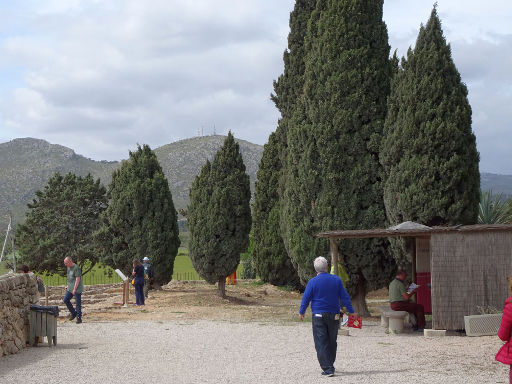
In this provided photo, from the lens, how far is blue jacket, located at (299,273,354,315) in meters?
10.8

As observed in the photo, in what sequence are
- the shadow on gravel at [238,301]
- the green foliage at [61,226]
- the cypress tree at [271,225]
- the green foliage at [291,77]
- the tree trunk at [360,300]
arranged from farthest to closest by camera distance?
1. the green foliage at [61,226]
2. the cypress tree at [271,225]
3. the shadow on gravel at [238,301]
4. the green foliage at [291,77]
5. the tree trunk at [360,300]

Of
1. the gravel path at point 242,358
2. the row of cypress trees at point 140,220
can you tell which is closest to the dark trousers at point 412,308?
the gravel path at point 242,358

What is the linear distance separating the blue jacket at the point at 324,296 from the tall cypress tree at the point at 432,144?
886 cm

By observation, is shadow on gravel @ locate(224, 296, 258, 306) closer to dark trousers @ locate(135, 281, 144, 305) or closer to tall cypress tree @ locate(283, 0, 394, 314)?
dark trousers @ locate(135, 281, 144, 305)

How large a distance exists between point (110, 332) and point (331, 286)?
26.0ft

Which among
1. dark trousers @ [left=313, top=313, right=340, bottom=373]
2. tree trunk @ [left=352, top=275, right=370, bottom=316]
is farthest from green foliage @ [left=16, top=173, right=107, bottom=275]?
dark trousers @ [left=313, top=313, right=340, bottom=373]

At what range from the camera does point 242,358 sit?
42.3 ft

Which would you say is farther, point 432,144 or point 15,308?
point 432,144

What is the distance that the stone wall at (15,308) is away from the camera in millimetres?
13289

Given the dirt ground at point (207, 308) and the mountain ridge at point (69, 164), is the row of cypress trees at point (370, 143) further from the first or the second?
the mountain ridge at point (69, 164)

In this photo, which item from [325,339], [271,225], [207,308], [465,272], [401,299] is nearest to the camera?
[325,339]

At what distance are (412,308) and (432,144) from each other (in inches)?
174

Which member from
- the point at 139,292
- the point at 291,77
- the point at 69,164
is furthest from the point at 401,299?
the point at 69,164

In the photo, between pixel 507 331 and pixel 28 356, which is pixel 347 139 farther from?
pixel 507 331
